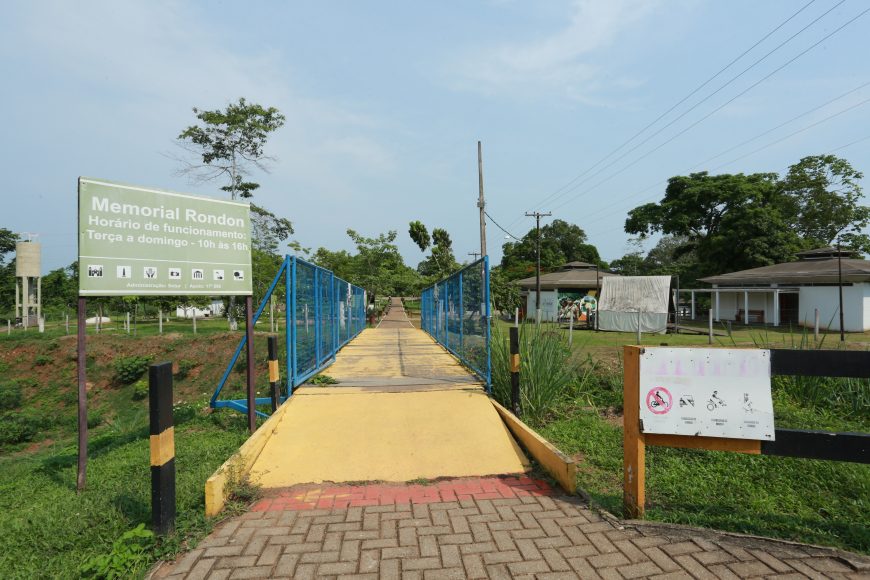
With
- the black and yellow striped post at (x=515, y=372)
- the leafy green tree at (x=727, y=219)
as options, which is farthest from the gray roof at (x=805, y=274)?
the black and yellow striped post at (x=515, y=372)

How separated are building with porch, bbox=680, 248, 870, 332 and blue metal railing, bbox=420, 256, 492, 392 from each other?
582 inches

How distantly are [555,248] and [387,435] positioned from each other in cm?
7444

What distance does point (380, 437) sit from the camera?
14.9 ft

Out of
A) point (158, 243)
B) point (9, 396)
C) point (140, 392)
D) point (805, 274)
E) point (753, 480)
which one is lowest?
point (9, 396)

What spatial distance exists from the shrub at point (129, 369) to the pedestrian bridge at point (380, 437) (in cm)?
1318

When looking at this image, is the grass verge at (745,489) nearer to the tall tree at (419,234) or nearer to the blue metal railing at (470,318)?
the blue metal railing at (470,318)

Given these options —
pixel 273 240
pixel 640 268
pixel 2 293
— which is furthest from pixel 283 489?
pixel 640 268

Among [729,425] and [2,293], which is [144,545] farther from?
[2,293]

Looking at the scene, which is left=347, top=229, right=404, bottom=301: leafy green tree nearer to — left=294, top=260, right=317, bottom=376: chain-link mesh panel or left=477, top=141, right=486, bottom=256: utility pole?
left=477, top=141, right=486, bottom=256: utility pole

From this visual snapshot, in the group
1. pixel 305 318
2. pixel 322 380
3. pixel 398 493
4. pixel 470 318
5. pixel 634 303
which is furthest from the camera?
pixel 634 303

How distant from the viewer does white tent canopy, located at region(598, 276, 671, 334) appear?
2047cm

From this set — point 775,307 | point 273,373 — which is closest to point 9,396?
point 273,373

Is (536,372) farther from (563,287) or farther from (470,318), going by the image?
(563,287)

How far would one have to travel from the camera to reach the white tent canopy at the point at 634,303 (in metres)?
20.5
